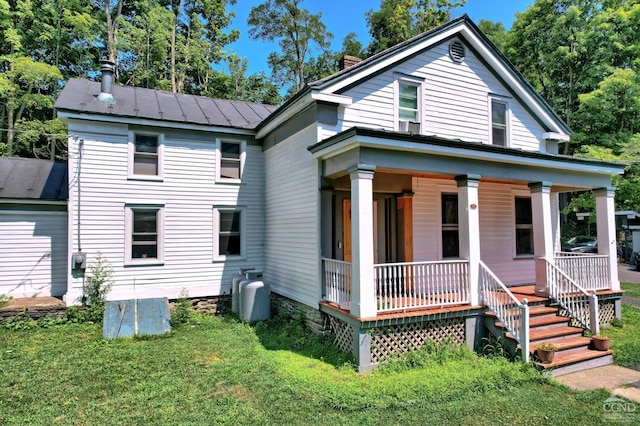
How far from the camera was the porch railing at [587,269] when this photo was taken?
8.30 meters

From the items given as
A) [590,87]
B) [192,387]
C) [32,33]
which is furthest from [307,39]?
[192,387]

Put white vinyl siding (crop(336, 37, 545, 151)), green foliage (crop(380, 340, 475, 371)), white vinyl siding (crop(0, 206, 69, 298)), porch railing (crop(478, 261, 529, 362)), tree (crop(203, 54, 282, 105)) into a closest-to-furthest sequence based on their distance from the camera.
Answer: green foliage (crop(380, 340, 475, 371)) → porch railing (crop(478, 261, 529, 362)) → white vinyl siding (crop(336, 37, 545, 151)) → white vinyl siding (crop(0, 206, 69, 298)) → tree (crop(203, 54, 282, 105))

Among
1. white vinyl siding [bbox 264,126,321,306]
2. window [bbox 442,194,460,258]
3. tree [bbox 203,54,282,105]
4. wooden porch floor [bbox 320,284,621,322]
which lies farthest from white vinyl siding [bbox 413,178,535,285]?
tree [bbox 203,54,282,105]

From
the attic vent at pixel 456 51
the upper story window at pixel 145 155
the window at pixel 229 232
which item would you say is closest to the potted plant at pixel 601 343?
the attic vent at pixel 456 51

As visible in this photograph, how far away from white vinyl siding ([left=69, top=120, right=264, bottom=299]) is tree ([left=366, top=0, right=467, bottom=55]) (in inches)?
935

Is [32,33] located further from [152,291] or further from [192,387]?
[192,387]

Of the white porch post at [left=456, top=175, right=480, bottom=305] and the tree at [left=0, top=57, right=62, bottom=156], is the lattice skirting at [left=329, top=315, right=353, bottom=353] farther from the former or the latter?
the tree at [left=0, top=57, right=62, bottom=156]

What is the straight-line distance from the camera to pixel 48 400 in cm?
490

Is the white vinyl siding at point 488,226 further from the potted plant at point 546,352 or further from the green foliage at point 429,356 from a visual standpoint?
the potted plant at point 546,352

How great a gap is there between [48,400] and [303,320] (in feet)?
15.3

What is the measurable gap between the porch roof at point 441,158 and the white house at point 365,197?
0.03 meters

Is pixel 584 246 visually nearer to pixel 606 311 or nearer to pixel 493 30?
pixel 606 311

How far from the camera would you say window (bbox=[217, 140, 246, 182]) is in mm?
10555

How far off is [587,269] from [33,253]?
1399 centimetres
